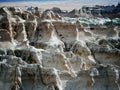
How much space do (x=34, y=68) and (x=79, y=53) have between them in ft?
24.7

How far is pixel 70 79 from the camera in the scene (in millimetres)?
18375

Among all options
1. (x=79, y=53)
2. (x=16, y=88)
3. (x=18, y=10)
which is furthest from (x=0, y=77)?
(x=18, y=10)

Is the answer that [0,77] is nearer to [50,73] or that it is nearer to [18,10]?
[50,73]

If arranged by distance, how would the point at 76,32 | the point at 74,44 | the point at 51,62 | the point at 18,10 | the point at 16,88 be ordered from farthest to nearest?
the point at 18,10
the point at 76,32
the point at 74,44
the point at 51,62
the point at 16,88

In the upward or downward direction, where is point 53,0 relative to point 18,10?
downward

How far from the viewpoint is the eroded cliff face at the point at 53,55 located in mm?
17922

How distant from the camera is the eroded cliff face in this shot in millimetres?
17922

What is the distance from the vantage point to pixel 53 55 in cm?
2180

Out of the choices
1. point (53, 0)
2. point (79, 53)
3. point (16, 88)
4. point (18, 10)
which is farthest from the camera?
point (53, 0)

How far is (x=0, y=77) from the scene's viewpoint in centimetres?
1811

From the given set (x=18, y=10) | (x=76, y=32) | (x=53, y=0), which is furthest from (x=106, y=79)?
(x=53, y=0)

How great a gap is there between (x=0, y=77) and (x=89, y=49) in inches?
354

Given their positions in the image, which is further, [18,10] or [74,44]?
[18,10]

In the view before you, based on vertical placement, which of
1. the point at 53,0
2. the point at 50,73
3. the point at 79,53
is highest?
the point at 50,73
